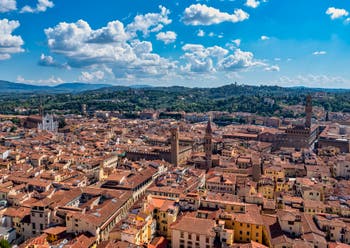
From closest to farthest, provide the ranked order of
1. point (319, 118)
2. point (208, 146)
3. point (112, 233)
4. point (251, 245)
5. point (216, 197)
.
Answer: point (251, 245), point (112, 233), point (216, 197), point (208, 146), point (319, 118)

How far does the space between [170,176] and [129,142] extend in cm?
4134

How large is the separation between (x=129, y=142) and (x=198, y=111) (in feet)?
357

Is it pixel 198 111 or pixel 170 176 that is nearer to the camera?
pixel 170 176

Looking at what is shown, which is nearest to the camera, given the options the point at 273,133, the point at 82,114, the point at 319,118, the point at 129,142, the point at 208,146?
the point at 208,146

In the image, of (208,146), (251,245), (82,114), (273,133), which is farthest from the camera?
(82,114)

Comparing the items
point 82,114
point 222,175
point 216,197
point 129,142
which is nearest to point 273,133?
point 129,142

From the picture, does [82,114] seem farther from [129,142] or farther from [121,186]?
[121,186]

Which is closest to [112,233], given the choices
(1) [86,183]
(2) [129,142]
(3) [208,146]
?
(1) [86,183]

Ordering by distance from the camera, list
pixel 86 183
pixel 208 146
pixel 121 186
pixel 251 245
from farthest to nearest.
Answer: pixel 208 146 < pixel 86 183 < pixel 121 186 < pixel 251 245

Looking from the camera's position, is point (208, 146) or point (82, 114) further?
point (82, 114)

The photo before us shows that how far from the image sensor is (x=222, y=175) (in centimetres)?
5281

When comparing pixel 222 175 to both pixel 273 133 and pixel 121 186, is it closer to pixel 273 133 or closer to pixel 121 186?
pixel 121 186

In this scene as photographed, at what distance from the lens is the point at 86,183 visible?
51281 mm

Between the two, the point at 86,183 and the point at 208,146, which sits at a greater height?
the point at 208,146
